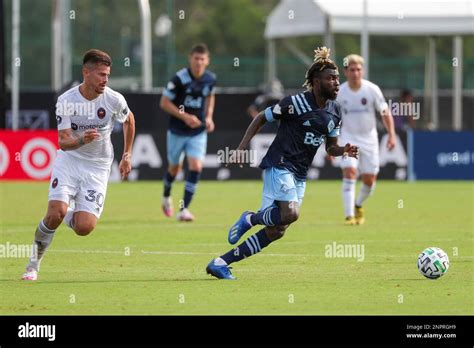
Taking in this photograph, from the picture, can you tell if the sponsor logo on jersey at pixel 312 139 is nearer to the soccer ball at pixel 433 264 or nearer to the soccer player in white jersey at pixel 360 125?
the soccer ball at pixel 433 264

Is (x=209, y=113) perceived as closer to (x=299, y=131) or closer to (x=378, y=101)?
(x=378, y=101)

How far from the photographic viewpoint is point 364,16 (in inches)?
1230

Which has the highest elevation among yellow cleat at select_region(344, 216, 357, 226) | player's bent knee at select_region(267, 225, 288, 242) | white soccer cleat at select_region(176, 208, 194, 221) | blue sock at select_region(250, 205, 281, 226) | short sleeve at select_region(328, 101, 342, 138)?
short sleeve at select_region(328, 101, 342, 138)

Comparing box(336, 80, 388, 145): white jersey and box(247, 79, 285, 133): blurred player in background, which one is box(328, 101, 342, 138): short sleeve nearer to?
box(336, 80, 388, 145): white jersey

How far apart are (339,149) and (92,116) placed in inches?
98.9

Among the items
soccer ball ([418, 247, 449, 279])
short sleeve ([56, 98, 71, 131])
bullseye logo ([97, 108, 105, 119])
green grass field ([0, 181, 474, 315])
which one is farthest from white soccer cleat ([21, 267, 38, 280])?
soccer ball ([418, 247, 449, 279])

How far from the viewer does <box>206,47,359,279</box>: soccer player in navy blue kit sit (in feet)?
40.2

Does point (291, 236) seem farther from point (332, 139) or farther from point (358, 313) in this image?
point (358, 313)

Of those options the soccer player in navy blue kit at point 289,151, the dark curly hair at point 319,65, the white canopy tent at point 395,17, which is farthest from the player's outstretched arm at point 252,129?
the white canopy tent at point 395,17

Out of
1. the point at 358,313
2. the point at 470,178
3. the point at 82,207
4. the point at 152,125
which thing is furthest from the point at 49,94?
the point at 358,313

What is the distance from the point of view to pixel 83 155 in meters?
12.6

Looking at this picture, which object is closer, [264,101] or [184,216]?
[184,216]

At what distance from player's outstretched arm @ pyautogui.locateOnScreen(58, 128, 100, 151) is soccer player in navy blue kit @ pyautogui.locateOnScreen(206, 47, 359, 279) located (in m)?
1.44

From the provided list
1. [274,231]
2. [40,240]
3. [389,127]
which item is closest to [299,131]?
[274,231]
